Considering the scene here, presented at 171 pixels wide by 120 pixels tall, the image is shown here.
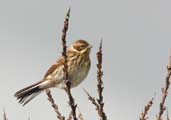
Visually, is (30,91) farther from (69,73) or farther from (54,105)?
(54,105)

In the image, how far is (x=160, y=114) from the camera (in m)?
4.84

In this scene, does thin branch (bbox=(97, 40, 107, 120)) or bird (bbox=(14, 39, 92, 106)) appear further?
bird (bbox=(14, 39, 92, 106))

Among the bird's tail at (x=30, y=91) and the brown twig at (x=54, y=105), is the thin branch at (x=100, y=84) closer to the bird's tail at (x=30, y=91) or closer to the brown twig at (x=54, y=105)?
the brown twig at (x=54, y=105)

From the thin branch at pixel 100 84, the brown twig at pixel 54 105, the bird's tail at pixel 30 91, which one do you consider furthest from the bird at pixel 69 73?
the thin branch at pixel 100 84

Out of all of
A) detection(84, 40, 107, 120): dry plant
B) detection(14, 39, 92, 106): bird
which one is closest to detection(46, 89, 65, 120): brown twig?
detection(84, 40, 107, 120): dry plant

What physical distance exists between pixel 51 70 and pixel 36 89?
47 cm

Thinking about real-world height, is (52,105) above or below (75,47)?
above

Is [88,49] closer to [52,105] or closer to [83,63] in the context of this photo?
[83,63]

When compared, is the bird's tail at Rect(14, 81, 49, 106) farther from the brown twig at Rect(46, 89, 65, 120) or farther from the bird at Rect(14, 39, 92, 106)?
the brown twig at Rect(46, 89, 65, 120)

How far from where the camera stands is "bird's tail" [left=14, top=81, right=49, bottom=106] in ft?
30.8

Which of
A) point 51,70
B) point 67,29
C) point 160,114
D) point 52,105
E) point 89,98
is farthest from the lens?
point 51,70

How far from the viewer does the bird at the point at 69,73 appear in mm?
9406

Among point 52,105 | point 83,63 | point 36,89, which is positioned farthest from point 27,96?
point 52,105


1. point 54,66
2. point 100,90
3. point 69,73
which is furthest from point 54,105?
point 54,66
